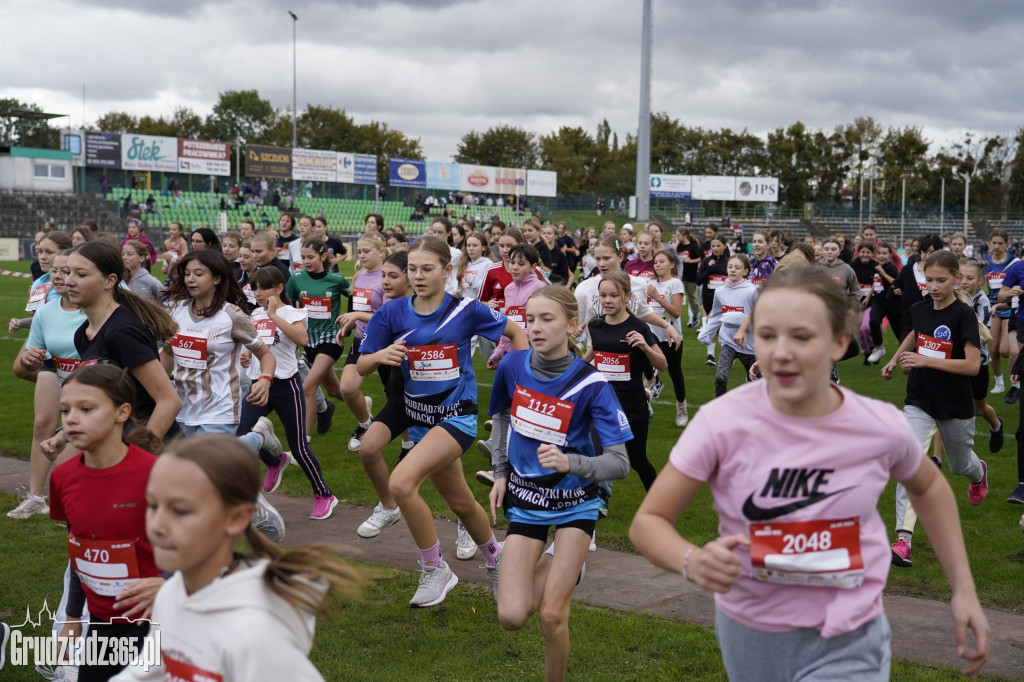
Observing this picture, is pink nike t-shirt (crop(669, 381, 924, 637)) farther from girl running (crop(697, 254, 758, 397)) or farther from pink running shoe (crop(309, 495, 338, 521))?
girl running (crop(697, 254, 758, 397))

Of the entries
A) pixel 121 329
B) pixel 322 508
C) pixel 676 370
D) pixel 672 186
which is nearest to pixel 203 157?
pixel 672 186

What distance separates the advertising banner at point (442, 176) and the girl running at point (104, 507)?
68545mm

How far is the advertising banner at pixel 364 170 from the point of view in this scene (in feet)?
224

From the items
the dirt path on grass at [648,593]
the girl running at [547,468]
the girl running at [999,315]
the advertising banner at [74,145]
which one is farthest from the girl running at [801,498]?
the advertising banner at [74,145]

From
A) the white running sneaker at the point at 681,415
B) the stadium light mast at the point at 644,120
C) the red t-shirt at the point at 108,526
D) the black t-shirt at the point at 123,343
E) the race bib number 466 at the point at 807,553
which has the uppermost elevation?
the stadium light mast at the point at 644,120

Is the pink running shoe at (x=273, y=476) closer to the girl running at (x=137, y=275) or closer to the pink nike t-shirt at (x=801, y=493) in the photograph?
the girl running at (x=137, y=275)

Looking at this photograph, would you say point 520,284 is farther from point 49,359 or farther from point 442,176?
point 442,176

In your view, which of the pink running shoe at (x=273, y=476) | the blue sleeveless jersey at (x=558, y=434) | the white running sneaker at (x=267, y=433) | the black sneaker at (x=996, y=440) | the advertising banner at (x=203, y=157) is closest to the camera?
the blue sleeveless jersey at (x=558, y=434)

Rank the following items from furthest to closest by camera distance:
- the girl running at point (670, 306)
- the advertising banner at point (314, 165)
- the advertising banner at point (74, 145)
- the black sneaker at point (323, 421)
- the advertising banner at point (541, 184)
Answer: the advertising banner at point (541, 184) < the advertising banner at point (314, 165) < the advertising banner at point (74, 145) < the girl running at point (670, 306) < the black sneaker at point (323, 421)

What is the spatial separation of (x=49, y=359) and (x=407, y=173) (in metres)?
64.0

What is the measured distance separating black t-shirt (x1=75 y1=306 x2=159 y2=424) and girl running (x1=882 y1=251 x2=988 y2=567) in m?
4.64

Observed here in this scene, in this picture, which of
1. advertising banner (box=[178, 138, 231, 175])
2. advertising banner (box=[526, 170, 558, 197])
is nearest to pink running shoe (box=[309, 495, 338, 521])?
advertising banner (box=[178, 138, 231, 175])

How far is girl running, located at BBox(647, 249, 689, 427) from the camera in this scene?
10.7 m

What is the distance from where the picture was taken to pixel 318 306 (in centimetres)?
977
